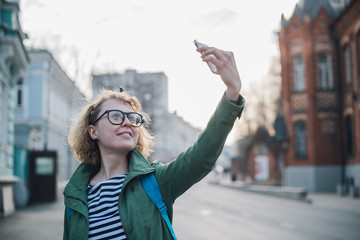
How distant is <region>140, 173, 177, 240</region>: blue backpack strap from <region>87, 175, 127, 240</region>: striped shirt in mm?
181

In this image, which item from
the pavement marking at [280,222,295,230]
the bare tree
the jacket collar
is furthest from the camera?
the bare tree

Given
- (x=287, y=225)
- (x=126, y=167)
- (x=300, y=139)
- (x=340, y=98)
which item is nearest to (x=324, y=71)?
(x=340, y=98)

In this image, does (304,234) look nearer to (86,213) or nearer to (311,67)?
(86,213)

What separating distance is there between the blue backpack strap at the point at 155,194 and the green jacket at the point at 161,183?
0.02 m

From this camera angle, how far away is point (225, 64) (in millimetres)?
2330

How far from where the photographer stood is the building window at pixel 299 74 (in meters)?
33.1

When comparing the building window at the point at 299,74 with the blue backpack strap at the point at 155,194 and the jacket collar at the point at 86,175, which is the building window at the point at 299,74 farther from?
the blue backpack strap at the point at 155,194

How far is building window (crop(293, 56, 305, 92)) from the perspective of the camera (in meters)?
33.1

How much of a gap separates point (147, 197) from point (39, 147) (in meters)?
36.3

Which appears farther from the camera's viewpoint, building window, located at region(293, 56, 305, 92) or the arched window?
the arched window

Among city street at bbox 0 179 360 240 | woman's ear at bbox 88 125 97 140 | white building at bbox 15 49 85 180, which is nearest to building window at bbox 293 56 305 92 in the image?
white building at bbox 15 49 85 180

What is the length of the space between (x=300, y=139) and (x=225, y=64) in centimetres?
3198

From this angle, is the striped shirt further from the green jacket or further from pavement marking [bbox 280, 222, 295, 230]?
pavement marking [bbox 280, 222, 295, 230]

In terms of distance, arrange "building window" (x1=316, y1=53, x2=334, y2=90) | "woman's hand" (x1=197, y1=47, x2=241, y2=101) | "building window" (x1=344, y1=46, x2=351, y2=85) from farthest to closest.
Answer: "building window" (x1=316, y1=53, x2=334, y2=90) < "building window" (x1=344, y1=46, x2=351, y2=85) < "woman's hand" (x1=197, y1=47, x2=241, y2=101)
